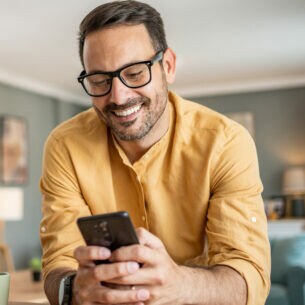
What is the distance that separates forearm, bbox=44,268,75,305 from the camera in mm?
1215

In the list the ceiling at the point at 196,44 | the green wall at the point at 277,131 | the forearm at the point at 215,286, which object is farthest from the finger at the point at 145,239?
the green wall at the point at 277,131

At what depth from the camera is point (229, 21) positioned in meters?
5.20

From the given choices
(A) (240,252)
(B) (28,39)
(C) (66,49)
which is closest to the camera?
(A) (240,252)

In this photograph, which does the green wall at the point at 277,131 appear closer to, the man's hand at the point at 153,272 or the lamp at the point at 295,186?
the lamp at the point at 295,186

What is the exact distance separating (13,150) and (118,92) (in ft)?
20.2

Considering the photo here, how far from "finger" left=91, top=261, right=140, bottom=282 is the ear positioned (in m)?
0.61

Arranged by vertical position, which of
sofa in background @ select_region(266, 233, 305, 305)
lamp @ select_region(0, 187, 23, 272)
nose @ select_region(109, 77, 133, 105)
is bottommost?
sofa in background @ select_region(266, 233, 305, 305)

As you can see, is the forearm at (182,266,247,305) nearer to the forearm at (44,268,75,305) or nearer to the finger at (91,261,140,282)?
the finger at (91,261,140,282)

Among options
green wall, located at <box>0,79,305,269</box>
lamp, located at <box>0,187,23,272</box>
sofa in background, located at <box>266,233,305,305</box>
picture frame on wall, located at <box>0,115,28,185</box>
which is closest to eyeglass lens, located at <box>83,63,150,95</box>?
sofa in background, located at <box>266,233,305,305</box>

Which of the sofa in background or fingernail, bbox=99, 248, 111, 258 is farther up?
fingernail, bbox=99, 248, 111, 258

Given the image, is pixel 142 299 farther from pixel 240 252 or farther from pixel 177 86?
pixel 177 86

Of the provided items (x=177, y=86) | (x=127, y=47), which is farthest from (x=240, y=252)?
(x=177, y=86)

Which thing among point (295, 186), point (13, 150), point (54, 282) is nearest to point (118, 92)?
point (54, 282)

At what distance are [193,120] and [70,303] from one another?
1.89 ft
